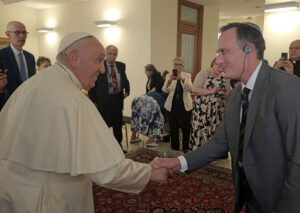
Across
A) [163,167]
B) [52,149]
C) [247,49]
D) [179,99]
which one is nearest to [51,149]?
[52,149]

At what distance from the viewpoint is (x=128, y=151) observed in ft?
15.6

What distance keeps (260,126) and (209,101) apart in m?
2.72

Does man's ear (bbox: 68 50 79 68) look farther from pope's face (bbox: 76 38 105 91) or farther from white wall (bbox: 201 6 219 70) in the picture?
white wall (bbox: 201 6 219 70)

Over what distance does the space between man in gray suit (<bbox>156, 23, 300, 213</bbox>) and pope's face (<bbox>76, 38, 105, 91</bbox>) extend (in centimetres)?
69

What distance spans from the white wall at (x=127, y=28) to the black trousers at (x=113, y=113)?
2.51 meters

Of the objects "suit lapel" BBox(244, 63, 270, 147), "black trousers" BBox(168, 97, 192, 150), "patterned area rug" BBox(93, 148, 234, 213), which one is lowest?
"patterned area rug" BBox(93, 148, 234, 213)

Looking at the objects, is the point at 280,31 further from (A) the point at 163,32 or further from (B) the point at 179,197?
(B) the point at 179,197

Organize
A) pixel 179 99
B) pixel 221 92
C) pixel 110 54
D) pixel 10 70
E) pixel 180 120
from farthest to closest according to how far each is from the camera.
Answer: pixel 180 120, pixel 179 99, pixel 110 54, pixel 221 92, pixel 10 70

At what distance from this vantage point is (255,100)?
1.29 metres

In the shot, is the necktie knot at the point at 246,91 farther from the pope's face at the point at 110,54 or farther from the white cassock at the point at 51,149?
the pope's face at the point at 110,54

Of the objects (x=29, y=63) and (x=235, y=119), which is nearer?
(x=235, y=119)

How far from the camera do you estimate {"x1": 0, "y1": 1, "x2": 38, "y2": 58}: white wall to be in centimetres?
818

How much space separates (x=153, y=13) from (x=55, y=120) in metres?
5.80

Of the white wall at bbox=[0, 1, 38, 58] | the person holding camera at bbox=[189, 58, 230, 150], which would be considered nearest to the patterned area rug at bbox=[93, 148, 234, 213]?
the person holding camera at bbox=[189, 58, 230, 150]
